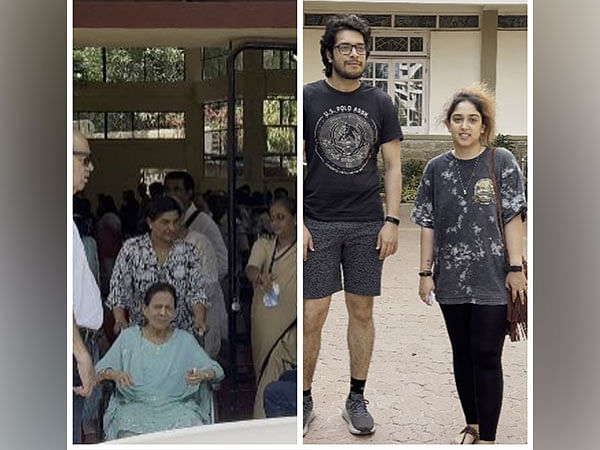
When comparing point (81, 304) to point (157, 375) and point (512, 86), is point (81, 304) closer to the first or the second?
point (157, 375)

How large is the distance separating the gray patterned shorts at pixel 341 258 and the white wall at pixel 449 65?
631mm

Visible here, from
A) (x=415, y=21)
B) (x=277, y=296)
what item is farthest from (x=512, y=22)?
(x=277, y=296)

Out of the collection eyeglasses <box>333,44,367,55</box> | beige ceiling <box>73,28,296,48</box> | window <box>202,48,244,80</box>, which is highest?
beige ceiling <box>73,28,296,48</box>

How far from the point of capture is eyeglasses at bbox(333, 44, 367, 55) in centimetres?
446

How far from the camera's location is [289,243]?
14.8ft

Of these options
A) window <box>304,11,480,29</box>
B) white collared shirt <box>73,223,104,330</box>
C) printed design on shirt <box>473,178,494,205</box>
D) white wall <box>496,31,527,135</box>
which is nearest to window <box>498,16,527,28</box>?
white wall <box>496,31,527,135</box>

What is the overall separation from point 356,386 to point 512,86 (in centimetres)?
171

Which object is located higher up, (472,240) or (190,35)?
(190,35)

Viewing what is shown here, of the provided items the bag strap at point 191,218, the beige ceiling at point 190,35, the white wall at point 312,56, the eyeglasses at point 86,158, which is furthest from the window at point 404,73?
the eyeglasses at point 86,158

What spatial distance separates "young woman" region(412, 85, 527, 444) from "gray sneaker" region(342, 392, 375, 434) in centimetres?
50

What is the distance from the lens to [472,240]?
449 centimetres

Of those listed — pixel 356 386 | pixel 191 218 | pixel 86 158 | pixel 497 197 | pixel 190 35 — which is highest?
pixel 190 35

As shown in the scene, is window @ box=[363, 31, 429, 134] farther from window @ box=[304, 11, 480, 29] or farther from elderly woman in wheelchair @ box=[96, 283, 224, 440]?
elderly woman in wheelchair @ box=[96, 283, 224, 440]
